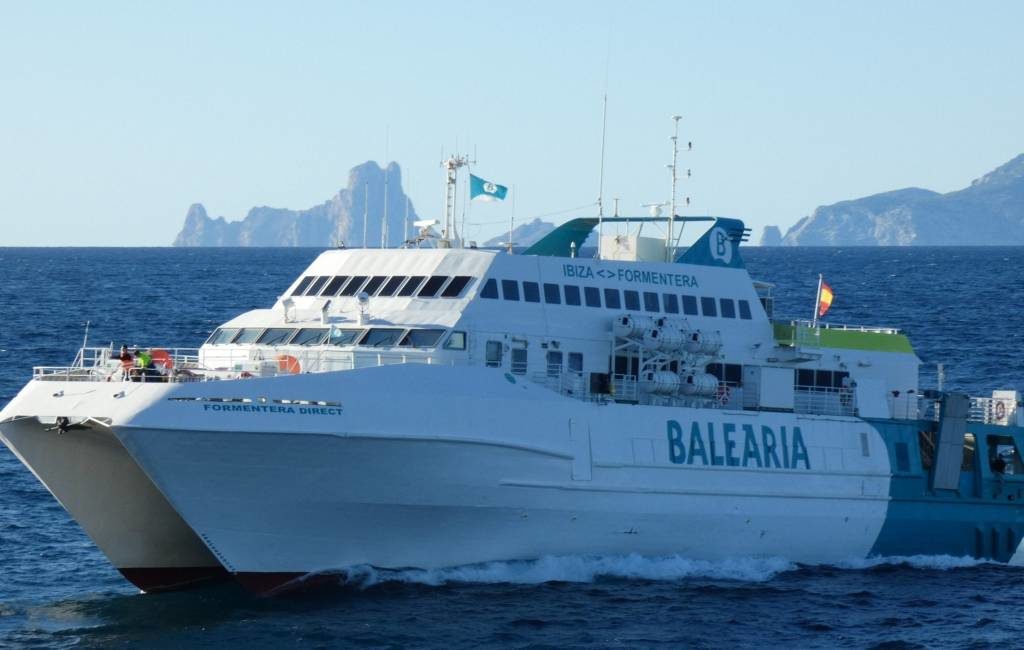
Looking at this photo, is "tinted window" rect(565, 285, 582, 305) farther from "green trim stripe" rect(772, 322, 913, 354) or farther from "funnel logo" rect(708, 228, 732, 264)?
"green trim stripe" rect(772, 322, 913, 354)

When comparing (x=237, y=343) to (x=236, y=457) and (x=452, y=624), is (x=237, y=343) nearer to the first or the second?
(x=236, y=457)

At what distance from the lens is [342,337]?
26.6 meters

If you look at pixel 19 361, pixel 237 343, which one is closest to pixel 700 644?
pixel 237 343

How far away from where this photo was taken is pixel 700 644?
23703mm

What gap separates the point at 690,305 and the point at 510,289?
4.01 meters

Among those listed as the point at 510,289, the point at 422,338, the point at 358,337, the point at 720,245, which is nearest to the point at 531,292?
the point at 510,289

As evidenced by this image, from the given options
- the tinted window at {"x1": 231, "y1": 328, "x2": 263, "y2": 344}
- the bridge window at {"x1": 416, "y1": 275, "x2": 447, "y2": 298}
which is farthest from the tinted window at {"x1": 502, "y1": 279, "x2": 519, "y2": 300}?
the tinted window at {"x1": 231, "y1": 328, "x2": 263, "y2": 344}

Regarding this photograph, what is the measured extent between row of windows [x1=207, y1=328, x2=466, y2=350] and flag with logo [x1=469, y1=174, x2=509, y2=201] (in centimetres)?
447

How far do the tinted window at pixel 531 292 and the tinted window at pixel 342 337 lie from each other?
3.03 metres

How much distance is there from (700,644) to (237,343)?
972 cm

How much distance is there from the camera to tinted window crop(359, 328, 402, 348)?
26344 millimetres

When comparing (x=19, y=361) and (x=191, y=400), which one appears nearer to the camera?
(x=191, y=400)

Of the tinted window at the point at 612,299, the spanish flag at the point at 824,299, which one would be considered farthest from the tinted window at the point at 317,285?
the spanish flag at the point at 824,299

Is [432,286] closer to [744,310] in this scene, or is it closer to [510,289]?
[510,289]
